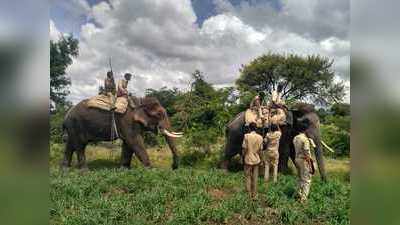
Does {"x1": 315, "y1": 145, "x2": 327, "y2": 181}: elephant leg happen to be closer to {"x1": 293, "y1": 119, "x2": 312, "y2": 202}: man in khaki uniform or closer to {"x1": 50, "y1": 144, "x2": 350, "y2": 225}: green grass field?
{"x1": 50, "y1": 144, "x2": 350, "y2": 225}: green grass field

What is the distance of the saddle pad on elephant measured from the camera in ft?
22.0

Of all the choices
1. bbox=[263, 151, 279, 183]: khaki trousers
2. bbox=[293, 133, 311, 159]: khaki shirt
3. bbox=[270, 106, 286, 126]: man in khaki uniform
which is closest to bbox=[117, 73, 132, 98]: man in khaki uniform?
bbox=[270, 106, 286, 126]: man in khaki uniform

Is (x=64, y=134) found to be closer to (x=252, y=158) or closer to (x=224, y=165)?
(x=224, y=165)

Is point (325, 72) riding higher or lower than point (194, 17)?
lower

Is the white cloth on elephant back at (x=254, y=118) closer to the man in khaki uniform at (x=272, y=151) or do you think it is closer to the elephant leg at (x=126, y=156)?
the man in khaki uniform at (x=272, y=151)

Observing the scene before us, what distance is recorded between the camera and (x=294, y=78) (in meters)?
6.02

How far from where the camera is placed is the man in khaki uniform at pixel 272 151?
578 cm
